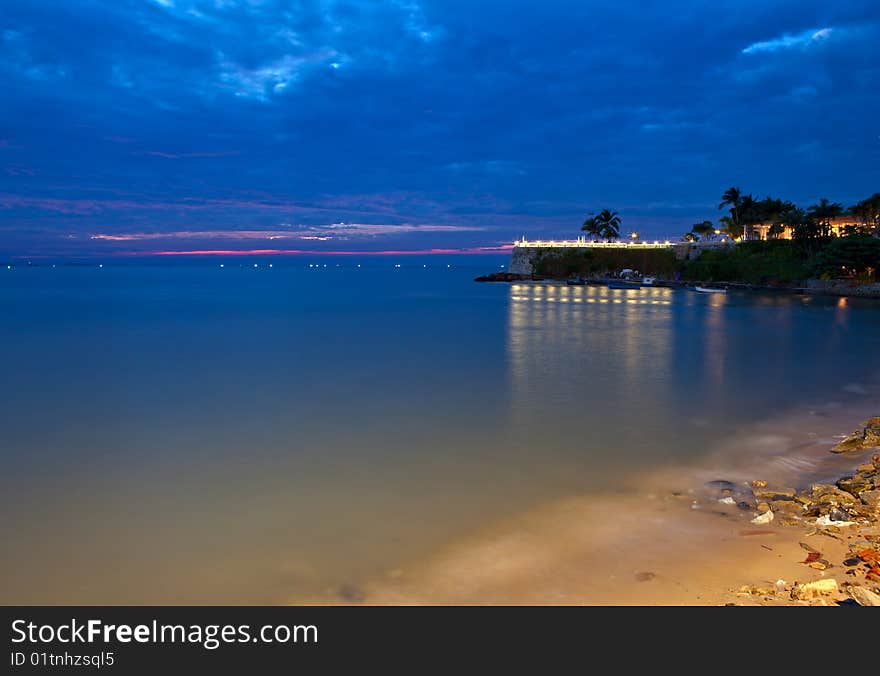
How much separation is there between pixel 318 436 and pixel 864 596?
11.1 meters

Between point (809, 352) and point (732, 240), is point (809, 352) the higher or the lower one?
the lower one

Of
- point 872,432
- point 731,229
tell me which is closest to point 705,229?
point 731,229

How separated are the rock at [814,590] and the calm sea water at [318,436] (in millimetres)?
4268

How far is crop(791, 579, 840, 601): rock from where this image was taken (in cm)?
615

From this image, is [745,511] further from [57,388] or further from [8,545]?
[57,388]

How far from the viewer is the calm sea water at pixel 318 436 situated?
804 centimetres

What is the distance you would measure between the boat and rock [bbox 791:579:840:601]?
9782cm

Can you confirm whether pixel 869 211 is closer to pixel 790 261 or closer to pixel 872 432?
pixel 790 261

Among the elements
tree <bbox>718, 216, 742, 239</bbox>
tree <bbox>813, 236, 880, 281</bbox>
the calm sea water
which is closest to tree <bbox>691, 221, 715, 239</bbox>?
tree <bbox>718, 216, 742, 239</bbox>

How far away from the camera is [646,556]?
745cm

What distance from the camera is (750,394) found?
733 inches

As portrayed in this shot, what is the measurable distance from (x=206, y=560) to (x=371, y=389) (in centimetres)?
1219

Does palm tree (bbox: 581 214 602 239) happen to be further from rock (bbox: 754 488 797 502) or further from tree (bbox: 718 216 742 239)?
rock (bbox: 754 488 797 502)
